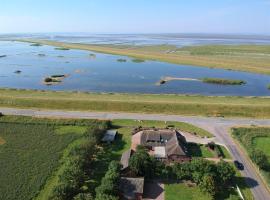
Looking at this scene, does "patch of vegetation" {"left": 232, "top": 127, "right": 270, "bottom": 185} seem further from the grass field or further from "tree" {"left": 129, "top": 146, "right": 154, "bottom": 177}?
the grass field

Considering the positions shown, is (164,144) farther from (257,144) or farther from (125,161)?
(257,144)

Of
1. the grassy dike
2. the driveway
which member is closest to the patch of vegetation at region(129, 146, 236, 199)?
the driveway

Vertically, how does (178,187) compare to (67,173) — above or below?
below

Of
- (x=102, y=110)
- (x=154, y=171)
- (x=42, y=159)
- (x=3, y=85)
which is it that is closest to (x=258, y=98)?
(x=102, y=110)

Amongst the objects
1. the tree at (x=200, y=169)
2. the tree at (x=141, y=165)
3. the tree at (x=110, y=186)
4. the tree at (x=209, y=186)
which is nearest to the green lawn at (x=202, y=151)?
the tree at (x=200, y=169)

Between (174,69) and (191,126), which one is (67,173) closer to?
(191,126)

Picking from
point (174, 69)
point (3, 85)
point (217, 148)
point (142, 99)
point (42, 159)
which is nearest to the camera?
point (42, 159)

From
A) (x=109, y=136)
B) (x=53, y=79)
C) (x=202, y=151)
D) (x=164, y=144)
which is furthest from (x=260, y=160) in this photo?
(x=53, y=79)
